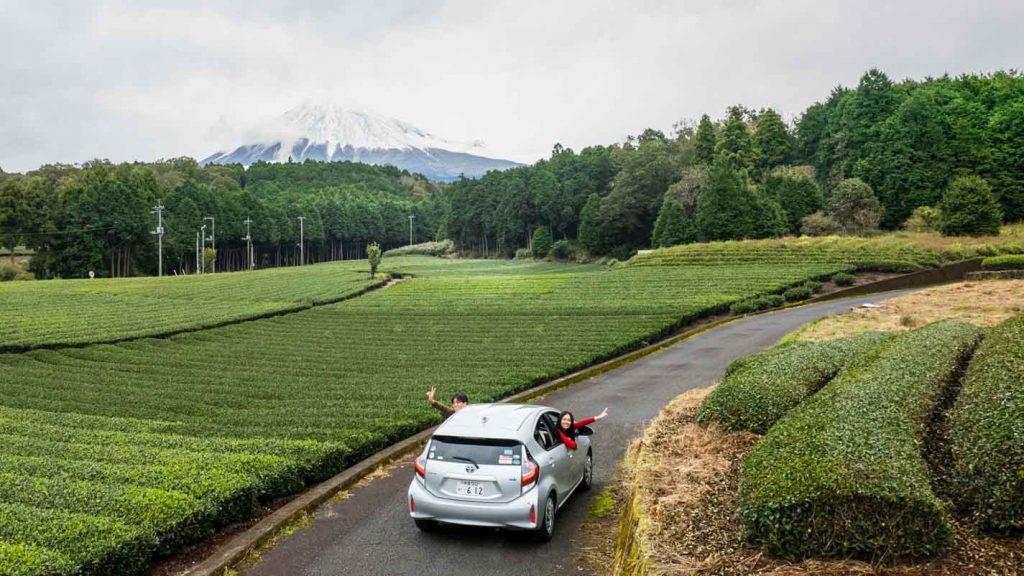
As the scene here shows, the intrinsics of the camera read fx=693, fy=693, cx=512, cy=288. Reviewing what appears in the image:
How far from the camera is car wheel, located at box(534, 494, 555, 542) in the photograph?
9.17 metres

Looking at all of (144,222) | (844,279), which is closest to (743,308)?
(844,279)

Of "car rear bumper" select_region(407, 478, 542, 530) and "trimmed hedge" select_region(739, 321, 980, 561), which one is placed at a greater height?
"trimmed hedge" select_region(739, 321, 980, 561)

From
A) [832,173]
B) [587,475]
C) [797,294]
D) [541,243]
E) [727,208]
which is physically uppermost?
[832,173]

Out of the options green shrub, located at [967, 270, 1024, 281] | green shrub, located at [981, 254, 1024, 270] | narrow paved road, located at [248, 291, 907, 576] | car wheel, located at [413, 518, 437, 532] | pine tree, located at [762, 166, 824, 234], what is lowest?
narrow paved road, located at [248, 291, 907, 576]

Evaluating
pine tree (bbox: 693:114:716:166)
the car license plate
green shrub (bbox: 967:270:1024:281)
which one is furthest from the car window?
pine tree (bbox: 693:114:716:166)

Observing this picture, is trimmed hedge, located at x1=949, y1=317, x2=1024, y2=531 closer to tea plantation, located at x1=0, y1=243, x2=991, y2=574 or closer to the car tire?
the car tire

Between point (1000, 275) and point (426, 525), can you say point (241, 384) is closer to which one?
point (426, 525)

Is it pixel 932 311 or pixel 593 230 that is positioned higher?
pixel 593 230

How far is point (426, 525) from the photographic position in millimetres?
9719

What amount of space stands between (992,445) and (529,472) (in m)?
5.08

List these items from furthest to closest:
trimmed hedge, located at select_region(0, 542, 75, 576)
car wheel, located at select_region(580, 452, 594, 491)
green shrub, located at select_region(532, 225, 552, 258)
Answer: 1. green shrub, located at select_region(532, 225, 552, 258)
2. car wheel, located at select_region(580, 452, 594, 491)
3. trimmed hedge, located at select_region(0, 542, 75, 576)

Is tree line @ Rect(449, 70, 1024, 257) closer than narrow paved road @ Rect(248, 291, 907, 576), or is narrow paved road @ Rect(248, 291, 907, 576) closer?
narrow paved road @ Rect(248, 291, 907, 576)

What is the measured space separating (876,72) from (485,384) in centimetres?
8300

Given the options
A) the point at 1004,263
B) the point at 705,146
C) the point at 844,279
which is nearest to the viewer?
the point at 1004,263
